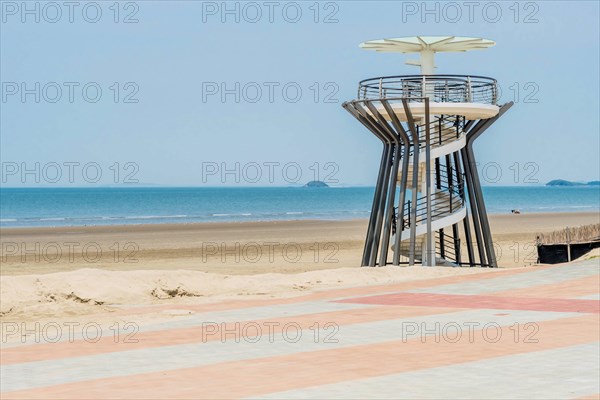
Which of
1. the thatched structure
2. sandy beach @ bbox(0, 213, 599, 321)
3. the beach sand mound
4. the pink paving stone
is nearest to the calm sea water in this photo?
sandy beach @ bbox(0, 213, 599, 321)

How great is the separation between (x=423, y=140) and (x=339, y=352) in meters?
13.9

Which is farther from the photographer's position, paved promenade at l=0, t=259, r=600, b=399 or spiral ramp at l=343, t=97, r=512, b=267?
spiral ramp at l=343, t=97, r=512, b=267

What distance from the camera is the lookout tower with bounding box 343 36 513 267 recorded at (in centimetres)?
2638

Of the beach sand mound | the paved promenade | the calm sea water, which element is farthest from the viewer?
the calm sea water

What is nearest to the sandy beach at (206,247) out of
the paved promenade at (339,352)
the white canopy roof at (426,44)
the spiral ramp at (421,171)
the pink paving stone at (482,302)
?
the spiral ramp at (421,171)

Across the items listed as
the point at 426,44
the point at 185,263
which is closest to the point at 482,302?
the point at 426,44

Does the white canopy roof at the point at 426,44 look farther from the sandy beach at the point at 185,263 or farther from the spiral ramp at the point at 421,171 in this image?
the sandy beach at the point at 185,263

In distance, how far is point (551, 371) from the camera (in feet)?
39.7

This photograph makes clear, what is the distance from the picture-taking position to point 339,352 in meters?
13.7

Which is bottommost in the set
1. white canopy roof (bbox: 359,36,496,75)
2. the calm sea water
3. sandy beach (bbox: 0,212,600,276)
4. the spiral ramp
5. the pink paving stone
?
the calm sea water

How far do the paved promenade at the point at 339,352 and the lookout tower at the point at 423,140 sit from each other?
7.20 m

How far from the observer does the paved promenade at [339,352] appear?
11.3 m

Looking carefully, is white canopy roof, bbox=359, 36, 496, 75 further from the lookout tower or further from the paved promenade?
the paved promenade

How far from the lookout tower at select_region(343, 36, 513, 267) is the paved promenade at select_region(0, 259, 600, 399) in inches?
283
